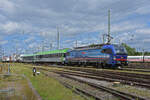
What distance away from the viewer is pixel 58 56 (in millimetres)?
42750

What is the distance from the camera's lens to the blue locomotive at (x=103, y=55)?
23.9 metres

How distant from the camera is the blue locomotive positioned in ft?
78.3

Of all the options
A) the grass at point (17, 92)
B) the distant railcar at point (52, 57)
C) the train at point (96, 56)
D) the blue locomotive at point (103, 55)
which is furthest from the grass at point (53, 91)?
the distant railcar at point (52, 57)

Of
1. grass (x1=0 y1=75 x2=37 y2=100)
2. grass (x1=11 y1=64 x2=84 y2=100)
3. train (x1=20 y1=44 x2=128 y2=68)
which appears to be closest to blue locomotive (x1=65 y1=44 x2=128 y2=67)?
train (x1=20 y1=44 x2=128 y2=68)

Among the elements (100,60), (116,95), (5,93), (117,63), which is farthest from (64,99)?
(100,60)

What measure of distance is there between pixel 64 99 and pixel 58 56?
35093 mm

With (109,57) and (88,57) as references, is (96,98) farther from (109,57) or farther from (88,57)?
(88,57)

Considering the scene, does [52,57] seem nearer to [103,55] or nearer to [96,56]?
[96,56]

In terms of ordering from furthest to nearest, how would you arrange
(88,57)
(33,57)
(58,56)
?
(33,57), (58,56), (88,57)

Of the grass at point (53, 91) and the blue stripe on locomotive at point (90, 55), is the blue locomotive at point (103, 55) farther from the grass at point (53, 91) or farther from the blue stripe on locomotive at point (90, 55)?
the grass at point (53, 91)

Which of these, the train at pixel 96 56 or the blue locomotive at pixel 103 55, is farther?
the train at pixel 96 56

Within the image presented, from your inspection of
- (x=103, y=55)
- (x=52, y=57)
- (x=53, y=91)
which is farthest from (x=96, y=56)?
(x=52, y=57)

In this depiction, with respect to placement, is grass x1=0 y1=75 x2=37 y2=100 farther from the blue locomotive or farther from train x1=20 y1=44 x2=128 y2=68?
train x1=20 y1=44 x2=128 y2=68

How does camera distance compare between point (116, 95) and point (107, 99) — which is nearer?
point (107, 99)
